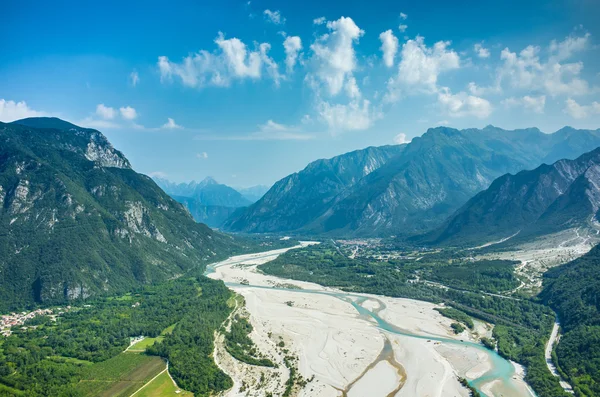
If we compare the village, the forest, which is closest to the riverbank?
the forest

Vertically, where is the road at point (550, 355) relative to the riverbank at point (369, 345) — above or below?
below

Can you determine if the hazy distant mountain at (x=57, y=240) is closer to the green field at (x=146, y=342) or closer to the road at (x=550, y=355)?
the green field at (x=146, y=342)

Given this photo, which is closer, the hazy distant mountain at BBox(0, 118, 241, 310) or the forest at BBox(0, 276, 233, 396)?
the forest at BBox(0, 276, 233, 396)

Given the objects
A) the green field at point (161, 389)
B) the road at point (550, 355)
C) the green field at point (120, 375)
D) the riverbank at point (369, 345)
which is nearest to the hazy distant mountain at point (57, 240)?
the riverbank at point (369, 345)

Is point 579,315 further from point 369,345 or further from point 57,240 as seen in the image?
point 57,240

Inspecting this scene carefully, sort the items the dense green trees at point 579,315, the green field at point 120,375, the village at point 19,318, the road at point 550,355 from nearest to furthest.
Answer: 1. the road at point 550,355
2. the dense green trees at point 579,315
3. the green field at point 120,375
4. the village at point 19,318

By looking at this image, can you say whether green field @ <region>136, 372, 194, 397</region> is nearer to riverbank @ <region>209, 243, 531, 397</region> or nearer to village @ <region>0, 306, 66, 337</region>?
riverbank @ <region>209, 243, 531, 397</region>

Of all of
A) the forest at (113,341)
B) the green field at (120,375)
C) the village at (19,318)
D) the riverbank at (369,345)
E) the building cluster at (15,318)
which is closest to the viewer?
the green field at (120,375)
